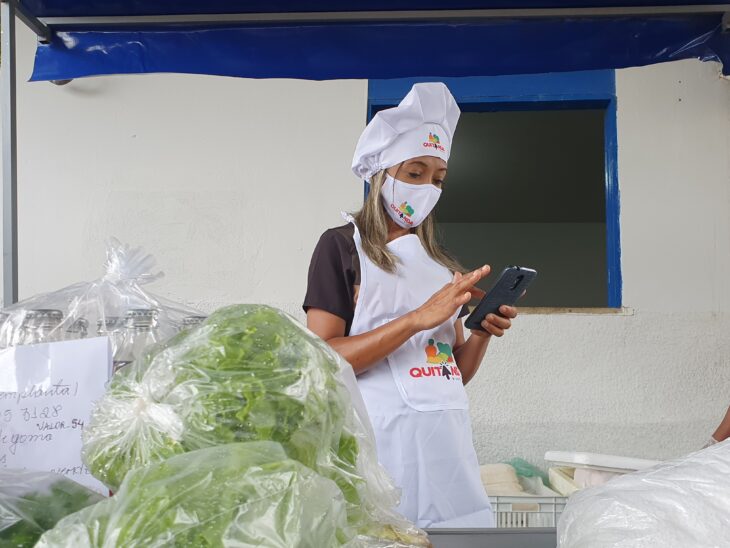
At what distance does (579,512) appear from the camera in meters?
0.90

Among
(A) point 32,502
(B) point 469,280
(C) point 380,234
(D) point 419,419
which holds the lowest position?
(D) point 419,419

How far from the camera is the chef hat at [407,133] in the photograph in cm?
196

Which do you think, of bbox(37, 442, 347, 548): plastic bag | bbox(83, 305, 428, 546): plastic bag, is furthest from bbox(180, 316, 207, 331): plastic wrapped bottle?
bbox(37, 442, 347, 548): plastic bag

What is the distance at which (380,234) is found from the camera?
191 centimetres

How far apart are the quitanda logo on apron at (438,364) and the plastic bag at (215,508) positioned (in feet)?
3.87

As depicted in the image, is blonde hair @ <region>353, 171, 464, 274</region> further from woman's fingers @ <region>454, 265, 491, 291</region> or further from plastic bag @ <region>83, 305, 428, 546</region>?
plastic bag @ <region>83, 305, 428, 546</region>

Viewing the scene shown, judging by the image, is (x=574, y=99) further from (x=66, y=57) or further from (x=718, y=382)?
(x=66, y=57)

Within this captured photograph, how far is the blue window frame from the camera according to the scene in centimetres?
343

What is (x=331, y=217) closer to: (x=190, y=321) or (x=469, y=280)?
(x=469, y=280)

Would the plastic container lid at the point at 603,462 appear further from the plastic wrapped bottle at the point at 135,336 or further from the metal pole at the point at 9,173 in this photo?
the metal pole at the point at 9,173

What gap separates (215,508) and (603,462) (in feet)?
7.02

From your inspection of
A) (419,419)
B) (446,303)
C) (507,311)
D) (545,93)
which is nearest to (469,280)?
(446,303)

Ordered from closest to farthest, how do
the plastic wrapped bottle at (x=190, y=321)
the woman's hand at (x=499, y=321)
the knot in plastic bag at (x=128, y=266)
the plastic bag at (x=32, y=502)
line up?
the plastic bag at (x=32, y=502)
the plastic wrapped bottle at (x=190, y=321)
the knot in plastic bag at (x=128, y=266)
the woman's hand at (x=499, y=321)

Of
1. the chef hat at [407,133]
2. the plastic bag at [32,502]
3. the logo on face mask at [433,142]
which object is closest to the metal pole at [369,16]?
the chef hat at [407,133]
